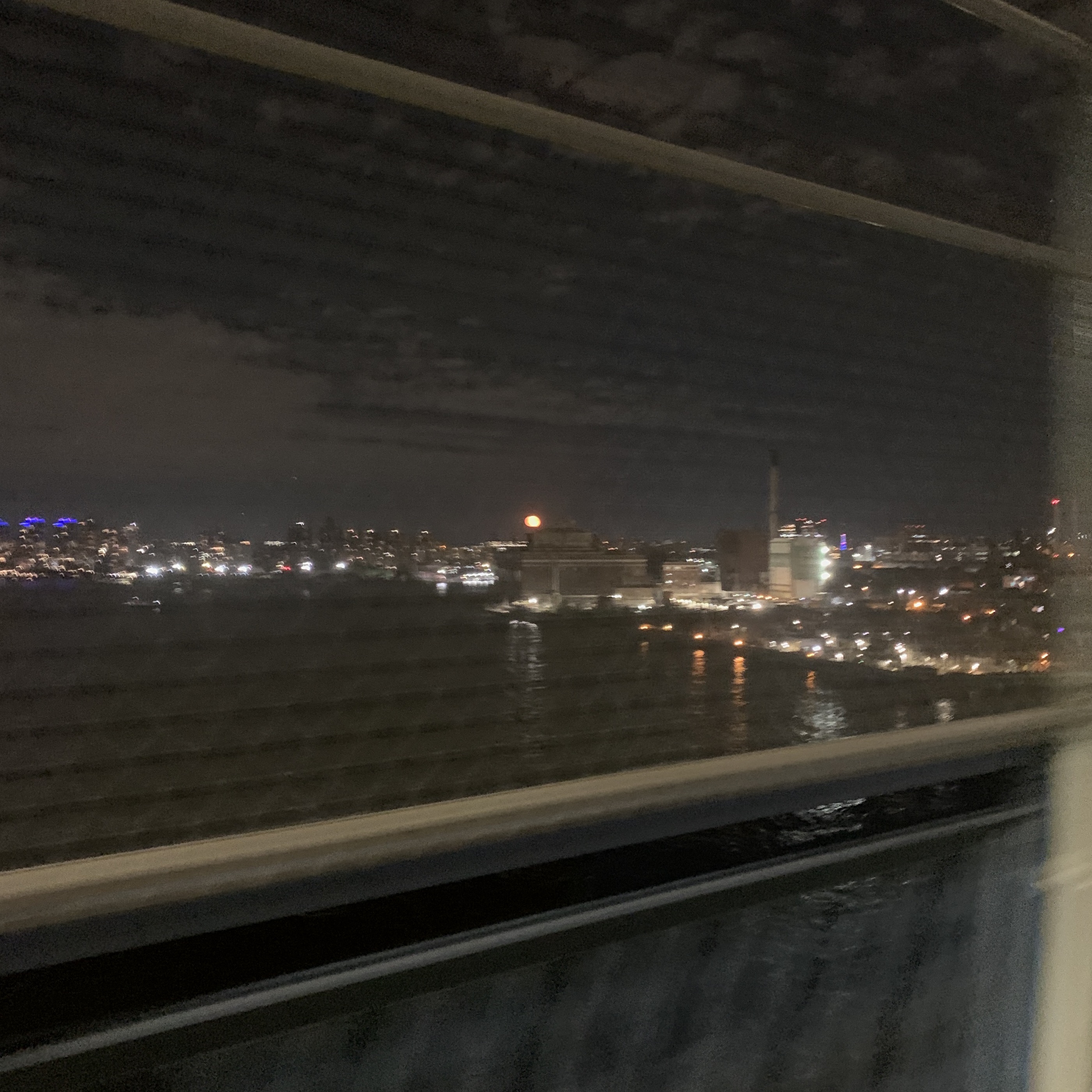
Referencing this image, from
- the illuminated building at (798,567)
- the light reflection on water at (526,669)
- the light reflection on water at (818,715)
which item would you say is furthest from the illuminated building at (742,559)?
the light reflection on water at (526,669)

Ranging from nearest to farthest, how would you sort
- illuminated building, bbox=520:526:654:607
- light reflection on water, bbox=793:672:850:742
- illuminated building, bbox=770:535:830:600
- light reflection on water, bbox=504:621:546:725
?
light reflection on water, bbox=504:621:546:725, illuminated building, bbox=520:526:654:607, light reflection on water, bbox=793:672:850:742, illuminated building, bbox=770:535:830:600

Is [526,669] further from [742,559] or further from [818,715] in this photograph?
[818,715]

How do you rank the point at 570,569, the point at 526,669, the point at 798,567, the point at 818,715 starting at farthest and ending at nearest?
1. the point at 798,567
2. the point at 818,715
3. the point at 570,569
4. the point at 526,669

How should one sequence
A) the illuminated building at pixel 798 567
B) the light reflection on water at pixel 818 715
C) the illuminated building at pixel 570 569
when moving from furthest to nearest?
the illuminated building at pixel 798 567 < the light reflection on water at pixel 818 715 < the illuminated building at pixel 570 569

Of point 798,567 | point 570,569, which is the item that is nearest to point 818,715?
point 798,567

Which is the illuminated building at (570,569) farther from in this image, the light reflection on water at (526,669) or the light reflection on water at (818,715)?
the light reflection on water at (818,715)

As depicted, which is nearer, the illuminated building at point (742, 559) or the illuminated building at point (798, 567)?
the illuminated building at point (742, 559)

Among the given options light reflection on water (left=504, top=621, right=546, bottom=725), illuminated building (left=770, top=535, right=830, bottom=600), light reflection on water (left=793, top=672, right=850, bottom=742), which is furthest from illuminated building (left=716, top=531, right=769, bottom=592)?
light reflection on water (left=504, top=621, right=546, bottom=725)

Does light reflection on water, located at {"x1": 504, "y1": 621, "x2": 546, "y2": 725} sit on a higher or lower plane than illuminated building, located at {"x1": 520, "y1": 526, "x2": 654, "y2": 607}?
lower

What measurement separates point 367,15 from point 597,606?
1554 mm

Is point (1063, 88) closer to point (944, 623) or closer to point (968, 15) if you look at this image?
point (968, 15)

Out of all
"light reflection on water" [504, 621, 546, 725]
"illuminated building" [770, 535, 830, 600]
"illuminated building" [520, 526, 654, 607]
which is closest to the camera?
"light reflection on water" [504, 621, 546, 725]

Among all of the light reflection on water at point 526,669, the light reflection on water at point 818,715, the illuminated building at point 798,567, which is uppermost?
the illuminated building at point 798,567

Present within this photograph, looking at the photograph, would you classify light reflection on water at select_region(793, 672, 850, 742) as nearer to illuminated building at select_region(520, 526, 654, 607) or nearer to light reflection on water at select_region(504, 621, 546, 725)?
illuminated building at select_region(520, 526, 654, 607)
